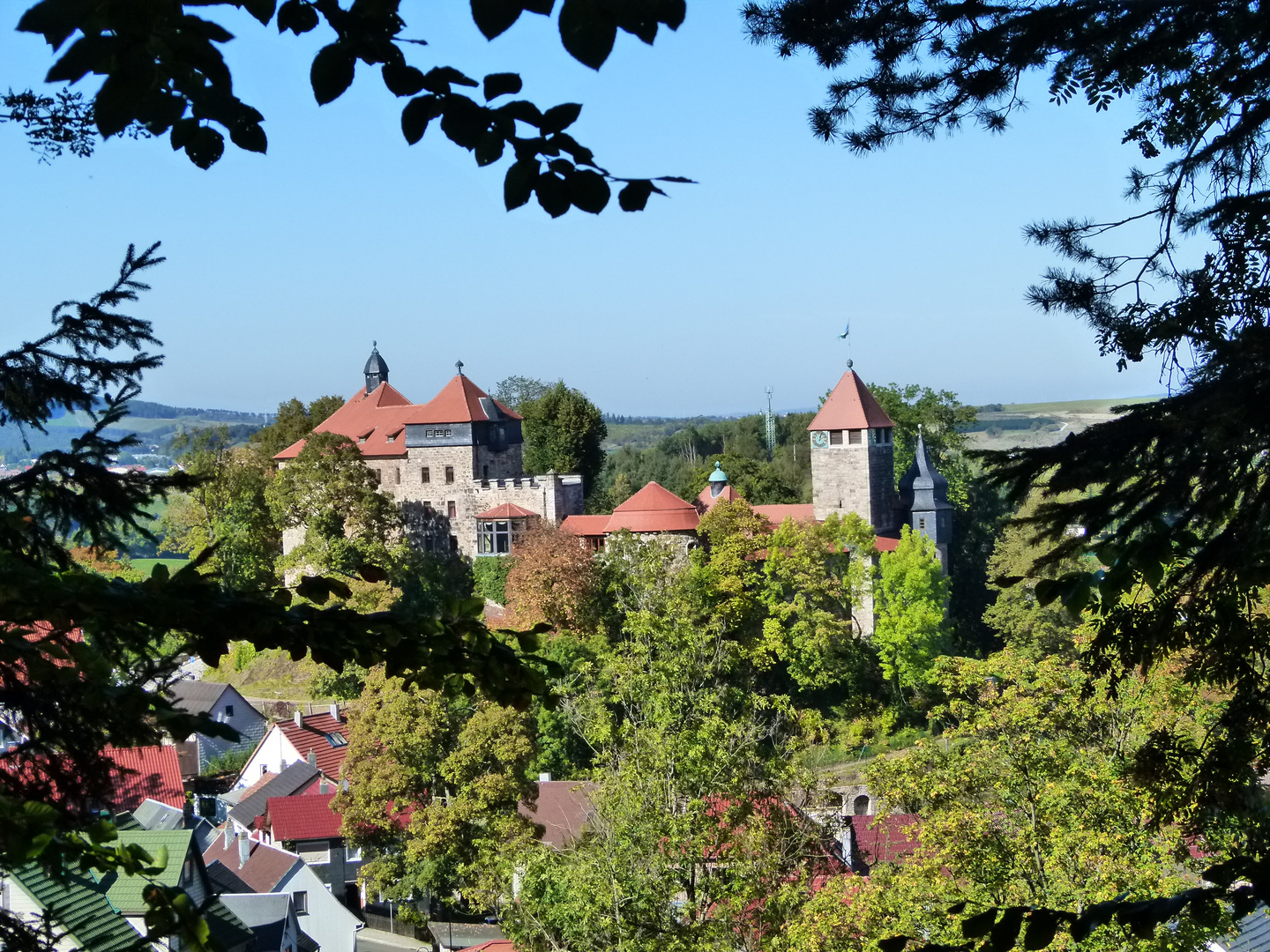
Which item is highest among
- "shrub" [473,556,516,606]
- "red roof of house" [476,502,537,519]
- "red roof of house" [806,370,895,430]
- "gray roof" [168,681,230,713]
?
"red roof of house" [806,370,895,430]

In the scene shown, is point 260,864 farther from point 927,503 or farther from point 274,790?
point 927,503

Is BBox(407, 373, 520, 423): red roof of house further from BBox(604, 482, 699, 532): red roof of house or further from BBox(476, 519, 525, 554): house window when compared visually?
BBox(604, 482, 699, 532): red roof of house

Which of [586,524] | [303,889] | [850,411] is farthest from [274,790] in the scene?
[850,411]

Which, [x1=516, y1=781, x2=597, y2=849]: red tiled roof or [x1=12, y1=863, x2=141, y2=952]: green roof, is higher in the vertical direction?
[x1=12, y1=863, x2=141, y2=952]: green roof

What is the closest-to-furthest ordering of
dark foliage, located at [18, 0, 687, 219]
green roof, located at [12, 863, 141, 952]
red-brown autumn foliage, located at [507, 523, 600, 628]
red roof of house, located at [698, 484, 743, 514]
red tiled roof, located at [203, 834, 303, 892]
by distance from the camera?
1. dark foliage, located at [18, 0, 687, 219]
2. green roof, located at [12, 863, 141, 952]
3. red tiled roof, located at [203, 834, 303, 892]
4. red-brown autumn foliage, located at [507, 523, 600, 628]
5. red roof of house, located at [698, 484, 743, 514]

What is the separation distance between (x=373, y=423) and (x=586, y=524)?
34.4ft

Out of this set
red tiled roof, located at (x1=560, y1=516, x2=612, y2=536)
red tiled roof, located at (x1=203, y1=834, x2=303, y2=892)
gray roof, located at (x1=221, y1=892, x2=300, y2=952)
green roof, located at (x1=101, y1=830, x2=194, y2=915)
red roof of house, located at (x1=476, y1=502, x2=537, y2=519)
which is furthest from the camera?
red roof of house, located at (x1=476, y1=502, x2=537, y2=519)

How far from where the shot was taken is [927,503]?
38594mm

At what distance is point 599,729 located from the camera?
49.4ft

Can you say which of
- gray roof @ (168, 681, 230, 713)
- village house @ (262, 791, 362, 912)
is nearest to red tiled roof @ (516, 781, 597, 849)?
village house @ (262, 791, 362, 912)

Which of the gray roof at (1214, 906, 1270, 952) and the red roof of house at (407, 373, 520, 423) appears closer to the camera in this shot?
the gray roof at (1214, 906, 1270, 952)

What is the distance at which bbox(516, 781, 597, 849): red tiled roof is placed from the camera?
24.2m

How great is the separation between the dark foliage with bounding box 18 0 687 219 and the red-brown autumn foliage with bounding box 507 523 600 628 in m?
31.1

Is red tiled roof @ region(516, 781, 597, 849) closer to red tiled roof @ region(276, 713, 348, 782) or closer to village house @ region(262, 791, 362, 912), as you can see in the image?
village house @ region(262, 791, 362, 912)
